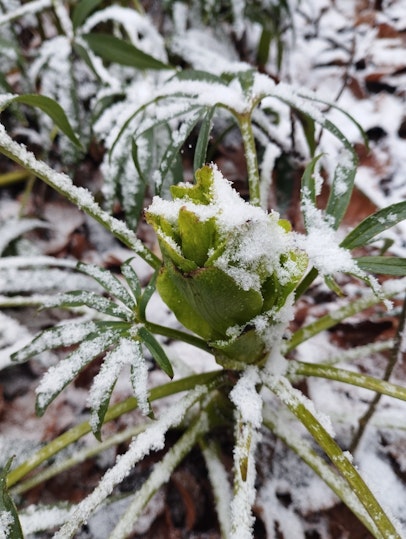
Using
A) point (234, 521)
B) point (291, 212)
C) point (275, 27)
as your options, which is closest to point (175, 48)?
point (275, 27)

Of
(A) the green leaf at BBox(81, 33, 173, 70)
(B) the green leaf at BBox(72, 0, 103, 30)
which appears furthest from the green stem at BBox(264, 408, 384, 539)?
(B) the green leaf at BBox(72, 0, 103, 30)

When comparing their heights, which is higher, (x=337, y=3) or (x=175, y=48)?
(x=337, y=3)

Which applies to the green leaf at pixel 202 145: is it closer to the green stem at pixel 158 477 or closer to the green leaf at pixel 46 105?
the green leaf at pixel 46 105

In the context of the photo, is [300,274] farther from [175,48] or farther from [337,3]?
[337,3]

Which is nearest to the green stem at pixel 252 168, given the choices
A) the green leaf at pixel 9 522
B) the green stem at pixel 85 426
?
the green stem at pixel 85 426

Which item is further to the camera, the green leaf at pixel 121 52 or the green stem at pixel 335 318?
the green leaf at pixel 121 52

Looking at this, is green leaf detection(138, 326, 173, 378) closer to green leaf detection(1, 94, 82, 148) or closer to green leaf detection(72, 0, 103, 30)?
green leaf detection(1, 94, 82, 148)

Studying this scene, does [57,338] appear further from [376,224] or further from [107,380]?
[376,224]
